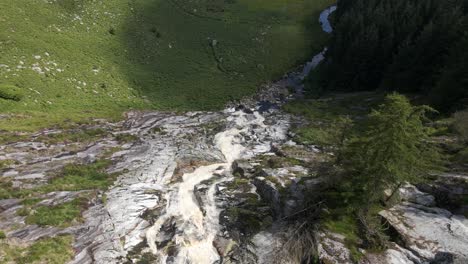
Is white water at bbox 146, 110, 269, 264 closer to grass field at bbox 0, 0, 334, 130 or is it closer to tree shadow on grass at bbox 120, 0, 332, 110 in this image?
grass field at bbox 0, 0, 334, 130

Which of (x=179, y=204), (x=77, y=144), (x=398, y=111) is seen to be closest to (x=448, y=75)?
(x=398, y=111)

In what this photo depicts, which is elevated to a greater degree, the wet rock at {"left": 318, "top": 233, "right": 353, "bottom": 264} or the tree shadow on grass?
the tree shadow on grass

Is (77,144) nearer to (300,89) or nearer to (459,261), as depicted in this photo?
(459,261)

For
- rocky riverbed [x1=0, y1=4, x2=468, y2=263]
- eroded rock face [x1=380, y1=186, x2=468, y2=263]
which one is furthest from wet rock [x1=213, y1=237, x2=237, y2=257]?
eroded rock face [x1=380, y1=186, x2=468, y2=263]

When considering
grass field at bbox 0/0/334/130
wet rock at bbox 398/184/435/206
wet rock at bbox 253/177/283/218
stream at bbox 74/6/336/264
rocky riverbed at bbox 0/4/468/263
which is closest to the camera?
rocky riverbed at bbox 0/4/468/263

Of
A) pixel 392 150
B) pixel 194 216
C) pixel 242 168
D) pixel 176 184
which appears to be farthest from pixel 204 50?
pixel 392 150

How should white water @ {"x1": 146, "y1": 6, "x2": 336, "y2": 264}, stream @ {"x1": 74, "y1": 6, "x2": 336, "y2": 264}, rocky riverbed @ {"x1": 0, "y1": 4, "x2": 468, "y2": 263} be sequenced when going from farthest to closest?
white water @ {"x1": 146, "y1": 6, "x2": 336, "y2": 264}
stream @ {"x1": 74, "y1": 6, "x2": 336, "y2": 264}
rocky riverbed @ {"x1": 0, "y1": 4, "x2": 468, "y2": 263}

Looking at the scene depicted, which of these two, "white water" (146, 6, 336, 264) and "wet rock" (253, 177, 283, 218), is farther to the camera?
"wet rock" (253, 177, 283, 218)

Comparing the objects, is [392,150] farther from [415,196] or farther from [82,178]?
[82,178]
